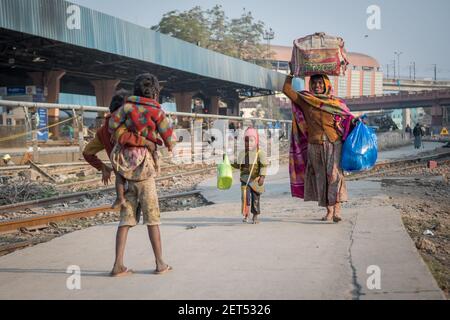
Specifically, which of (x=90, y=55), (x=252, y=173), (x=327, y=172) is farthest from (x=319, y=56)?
(x=90, y=55)

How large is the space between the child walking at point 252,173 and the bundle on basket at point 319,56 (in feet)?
4.12

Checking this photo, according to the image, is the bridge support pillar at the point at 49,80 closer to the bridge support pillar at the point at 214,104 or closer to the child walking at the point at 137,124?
the bridge support pillar at the point at 214,104

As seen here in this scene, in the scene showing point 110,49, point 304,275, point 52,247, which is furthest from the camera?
point 110,49

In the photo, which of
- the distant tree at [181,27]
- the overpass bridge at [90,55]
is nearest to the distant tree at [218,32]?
the distant tree at [181,27]

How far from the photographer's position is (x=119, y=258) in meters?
4.55

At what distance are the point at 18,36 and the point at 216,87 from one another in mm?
24863

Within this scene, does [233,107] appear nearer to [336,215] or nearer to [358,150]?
[336,215]

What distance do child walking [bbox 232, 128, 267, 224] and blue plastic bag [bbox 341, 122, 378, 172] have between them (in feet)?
4.03

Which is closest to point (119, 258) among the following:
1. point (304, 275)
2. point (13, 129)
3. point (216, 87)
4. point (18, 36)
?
point (304, 275)

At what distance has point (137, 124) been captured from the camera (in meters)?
4.45

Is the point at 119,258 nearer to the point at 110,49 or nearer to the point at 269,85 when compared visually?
the point at 110,49

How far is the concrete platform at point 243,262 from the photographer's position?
12.9ft

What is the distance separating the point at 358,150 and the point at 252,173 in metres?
1.59

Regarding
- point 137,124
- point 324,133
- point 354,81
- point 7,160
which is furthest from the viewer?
point 354,81
